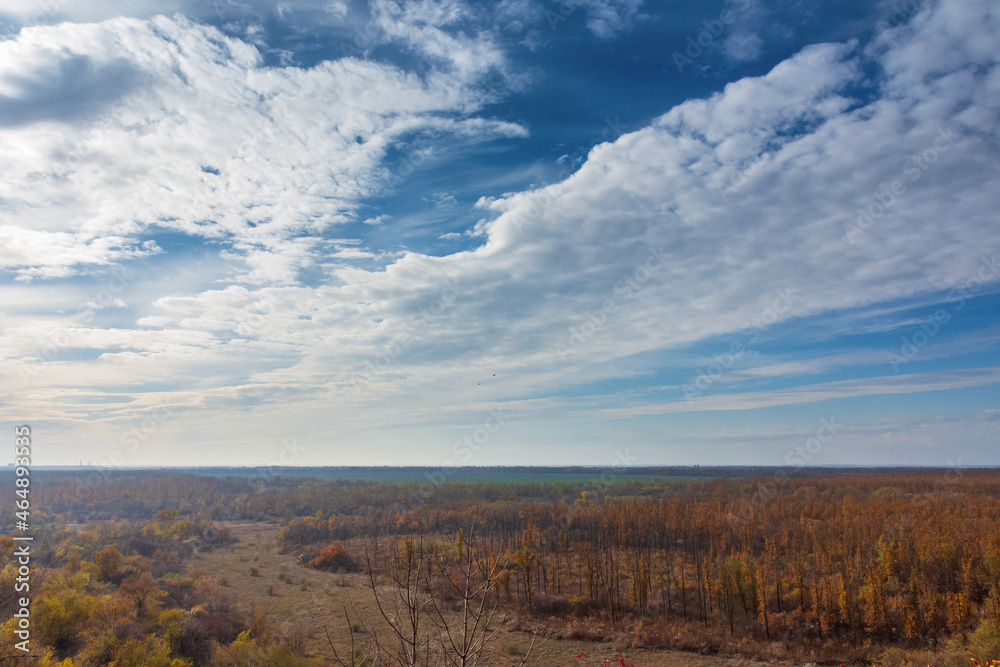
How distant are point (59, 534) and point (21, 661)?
141 feet

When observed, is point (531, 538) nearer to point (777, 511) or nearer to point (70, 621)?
point (777, 511)

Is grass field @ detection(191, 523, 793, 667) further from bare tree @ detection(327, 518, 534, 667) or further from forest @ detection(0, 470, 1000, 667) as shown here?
bare tree @ detection(327, 518, 534, 667)

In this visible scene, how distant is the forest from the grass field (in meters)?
0.40

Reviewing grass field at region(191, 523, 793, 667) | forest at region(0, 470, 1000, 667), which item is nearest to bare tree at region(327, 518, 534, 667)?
forest at region(0, 470, 1000, 667)

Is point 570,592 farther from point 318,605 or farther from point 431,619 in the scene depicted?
point 431,619

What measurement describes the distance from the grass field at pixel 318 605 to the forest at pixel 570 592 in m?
0.40

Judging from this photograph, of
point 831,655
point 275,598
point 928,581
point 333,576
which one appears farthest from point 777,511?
point 275,598

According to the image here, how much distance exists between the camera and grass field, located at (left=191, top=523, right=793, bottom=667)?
2714 cm

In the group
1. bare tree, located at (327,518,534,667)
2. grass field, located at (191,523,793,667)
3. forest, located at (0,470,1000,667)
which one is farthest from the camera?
grass field, located at (191,523,793,667)

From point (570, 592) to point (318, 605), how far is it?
17722 mm

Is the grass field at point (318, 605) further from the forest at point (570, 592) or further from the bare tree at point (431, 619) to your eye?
the bare tree at point (431, 619)

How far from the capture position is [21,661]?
14867 mm

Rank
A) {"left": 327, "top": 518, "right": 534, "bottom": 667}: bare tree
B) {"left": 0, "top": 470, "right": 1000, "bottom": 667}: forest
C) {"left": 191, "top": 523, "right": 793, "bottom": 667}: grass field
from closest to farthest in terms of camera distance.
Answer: {"left": 327, "top": 518, "right": 534, "bottom": 667}: bare tree < {"left": 0, "top": 470, "right": 1000, "bottom": 667}: forest < {"left": 191, "top": 523, "right": 793, "bottom": 667}: grass field

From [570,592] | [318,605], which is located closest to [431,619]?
[318,605]
